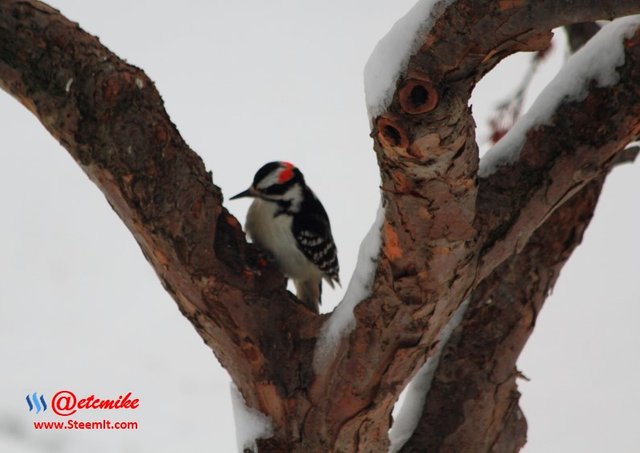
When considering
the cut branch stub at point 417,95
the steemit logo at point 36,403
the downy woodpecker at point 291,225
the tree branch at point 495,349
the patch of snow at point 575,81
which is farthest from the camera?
the steemit logo at point 36,403

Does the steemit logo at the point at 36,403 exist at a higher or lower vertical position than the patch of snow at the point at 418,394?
higher

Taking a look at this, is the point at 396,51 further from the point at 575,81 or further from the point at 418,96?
the point at 575,81

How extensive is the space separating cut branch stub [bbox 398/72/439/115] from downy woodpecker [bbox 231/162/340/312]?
1.84 m

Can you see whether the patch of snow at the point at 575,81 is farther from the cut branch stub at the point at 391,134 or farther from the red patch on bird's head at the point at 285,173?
the red patch on bird's head at the point at 285,173

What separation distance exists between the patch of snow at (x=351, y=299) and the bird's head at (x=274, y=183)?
1162 mm

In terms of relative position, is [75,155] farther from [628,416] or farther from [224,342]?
[628,416]

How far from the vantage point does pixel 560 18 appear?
1.82m

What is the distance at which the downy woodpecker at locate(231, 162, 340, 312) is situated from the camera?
149 inches

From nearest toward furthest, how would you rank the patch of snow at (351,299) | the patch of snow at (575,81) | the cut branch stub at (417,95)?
the cut branch stub at (417,95), the patch of snow at (351,299), the patch of snow at (575,81)

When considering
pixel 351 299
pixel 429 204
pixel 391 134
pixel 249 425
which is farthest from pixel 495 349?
Answer: pixel 391 134

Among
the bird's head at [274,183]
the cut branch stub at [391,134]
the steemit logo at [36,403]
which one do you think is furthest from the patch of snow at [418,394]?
the steemit logo at [36,403]

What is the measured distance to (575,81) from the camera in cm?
283

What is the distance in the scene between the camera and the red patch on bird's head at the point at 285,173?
386cm

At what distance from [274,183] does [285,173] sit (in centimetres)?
8
